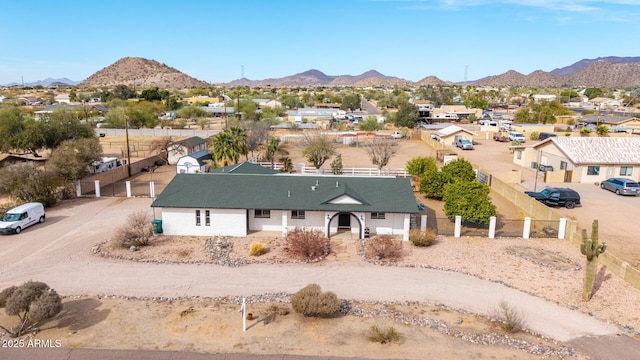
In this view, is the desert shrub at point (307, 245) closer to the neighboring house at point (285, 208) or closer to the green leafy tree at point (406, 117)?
the neighboring house at point (285, 208)

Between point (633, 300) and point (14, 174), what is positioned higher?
point (14, 174)

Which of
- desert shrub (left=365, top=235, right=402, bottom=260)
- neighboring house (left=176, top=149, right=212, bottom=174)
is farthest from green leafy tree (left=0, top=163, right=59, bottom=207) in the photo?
desert shrub (left=365, top=235, right=402, bottom=260)

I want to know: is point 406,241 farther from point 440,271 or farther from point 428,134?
point 428,134

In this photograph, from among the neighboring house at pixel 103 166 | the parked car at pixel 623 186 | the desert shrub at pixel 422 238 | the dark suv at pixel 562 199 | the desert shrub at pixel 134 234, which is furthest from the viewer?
the neighboring house at pixel 103 166

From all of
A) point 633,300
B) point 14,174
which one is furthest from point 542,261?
point 14,174

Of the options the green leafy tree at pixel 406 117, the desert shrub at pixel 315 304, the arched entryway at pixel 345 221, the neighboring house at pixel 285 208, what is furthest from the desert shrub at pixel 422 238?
the green leafy tree at pixel 406 117

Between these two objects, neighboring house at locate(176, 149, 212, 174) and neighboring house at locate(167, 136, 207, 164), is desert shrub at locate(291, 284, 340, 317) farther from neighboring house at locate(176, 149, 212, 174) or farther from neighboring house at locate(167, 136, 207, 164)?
neighboring house at locate(167, 136, 207, 164)
